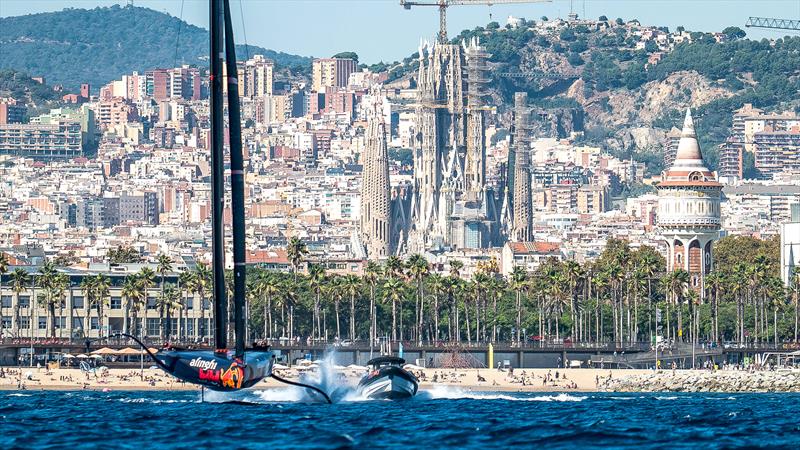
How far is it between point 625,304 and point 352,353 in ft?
110

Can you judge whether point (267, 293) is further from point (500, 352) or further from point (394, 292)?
point (500, 352)

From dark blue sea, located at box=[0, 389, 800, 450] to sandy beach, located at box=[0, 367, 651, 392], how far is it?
90.2 feet

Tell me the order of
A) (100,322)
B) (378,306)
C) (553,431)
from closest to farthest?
1. (553,431)
2. (100,322)
3. (378,306)

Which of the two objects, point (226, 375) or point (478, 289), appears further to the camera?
point (478, 289)

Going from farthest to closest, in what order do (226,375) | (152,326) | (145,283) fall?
1. (152,326)
2. (145,283)
3. (226,375)

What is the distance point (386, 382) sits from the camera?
3959 inches

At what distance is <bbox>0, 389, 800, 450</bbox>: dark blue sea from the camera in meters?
73.1

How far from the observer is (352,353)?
164 m

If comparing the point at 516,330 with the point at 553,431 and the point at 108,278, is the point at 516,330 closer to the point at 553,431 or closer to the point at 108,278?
the point at 108,278

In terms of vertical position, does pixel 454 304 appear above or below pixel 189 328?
above

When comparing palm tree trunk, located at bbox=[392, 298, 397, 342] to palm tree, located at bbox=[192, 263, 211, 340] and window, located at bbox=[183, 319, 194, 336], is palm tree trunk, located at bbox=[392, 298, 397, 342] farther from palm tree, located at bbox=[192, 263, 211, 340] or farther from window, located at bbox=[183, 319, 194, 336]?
window, located at bbox=[183, 319, 194, 336]

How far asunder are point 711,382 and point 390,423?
58717 millimetres

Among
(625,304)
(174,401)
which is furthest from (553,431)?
(625,304)

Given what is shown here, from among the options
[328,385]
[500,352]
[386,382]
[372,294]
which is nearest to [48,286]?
[372,294]
